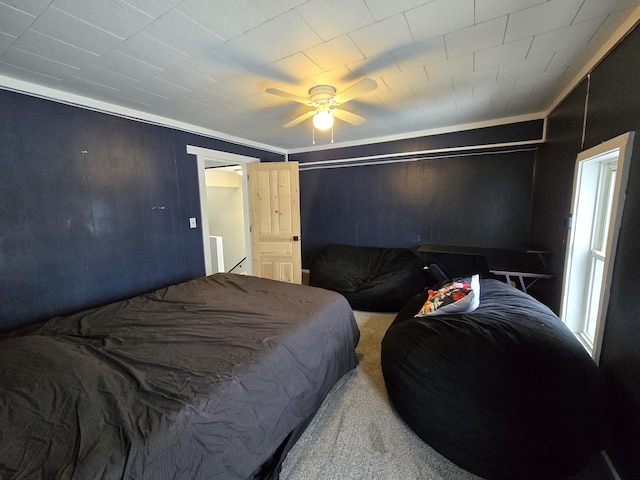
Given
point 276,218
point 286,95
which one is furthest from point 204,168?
point 286,95

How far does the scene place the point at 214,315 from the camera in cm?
185

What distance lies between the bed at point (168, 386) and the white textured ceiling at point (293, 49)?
1771 millimetres

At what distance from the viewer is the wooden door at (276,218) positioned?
382cm

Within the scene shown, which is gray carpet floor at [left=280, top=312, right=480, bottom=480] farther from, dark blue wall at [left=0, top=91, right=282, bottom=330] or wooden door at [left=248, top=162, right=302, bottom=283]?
dark blue wall at [left=0, top=91, right=282, bottom=330]

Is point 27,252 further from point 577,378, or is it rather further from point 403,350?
point 577,378

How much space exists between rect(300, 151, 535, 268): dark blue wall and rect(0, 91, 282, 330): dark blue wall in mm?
2265

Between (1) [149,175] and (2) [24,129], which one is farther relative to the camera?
(1) [149,175]

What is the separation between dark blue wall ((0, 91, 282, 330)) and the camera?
200 centimetres

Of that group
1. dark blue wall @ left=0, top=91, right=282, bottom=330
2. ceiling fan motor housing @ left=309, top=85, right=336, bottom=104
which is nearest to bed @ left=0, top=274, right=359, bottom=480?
dark blue wall @ left=0, top=91, right=282, bottom=330

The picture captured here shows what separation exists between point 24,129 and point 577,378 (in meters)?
4.03

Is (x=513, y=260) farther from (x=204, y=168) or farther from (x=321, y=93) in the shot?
(x=204, y=168)

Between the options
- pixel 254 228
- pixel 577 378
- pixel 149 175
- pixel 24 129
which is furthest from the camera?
pixel 254 228

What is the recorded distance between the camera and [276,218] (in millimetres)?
3906

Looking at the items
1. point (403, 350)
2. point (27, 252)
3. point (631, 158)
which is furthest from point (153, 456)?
point (631, 158)
